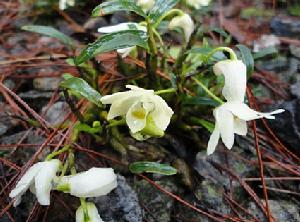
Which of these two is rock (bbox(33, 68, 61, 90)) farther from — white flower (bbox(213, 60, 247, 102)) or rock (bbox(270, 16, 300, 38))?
rock (bbox(270, 16, 300, 38))

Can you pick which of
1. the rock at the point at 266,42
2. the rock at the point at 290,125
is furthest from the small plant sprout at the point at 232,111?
the rock at the point at 266,42

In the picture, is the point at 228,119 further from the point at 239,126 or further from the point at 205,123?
the point at 205,123

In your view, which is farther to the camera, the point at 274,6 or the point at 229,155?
the point at 274,6

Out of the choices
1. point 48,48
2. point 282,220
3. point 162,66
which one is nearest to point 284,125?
point 282,220

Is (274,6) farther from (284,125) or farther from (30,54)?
(30,54)

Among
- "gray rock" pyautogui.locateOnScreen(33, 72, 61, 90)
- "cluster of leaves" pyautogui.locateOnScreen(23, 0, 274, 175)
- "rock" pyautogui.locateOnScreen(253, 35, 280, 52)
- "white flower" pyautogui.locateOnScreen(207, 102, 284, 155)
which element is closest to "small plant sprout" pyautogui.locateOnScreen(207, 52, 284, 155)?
"white flower" pyautogui.locateOnScreen(207, 102, 284, 155)

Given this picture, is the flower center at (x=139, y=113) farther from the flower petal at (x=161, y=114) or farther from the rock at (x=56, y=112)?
the rock at (x=56, y=112)

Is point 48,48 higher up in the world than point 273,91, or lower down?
higher up

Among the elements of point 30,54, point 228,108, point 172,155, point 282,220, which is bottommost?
point 282,220

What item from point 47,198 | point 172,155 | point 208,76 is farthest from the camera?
point 208,76
